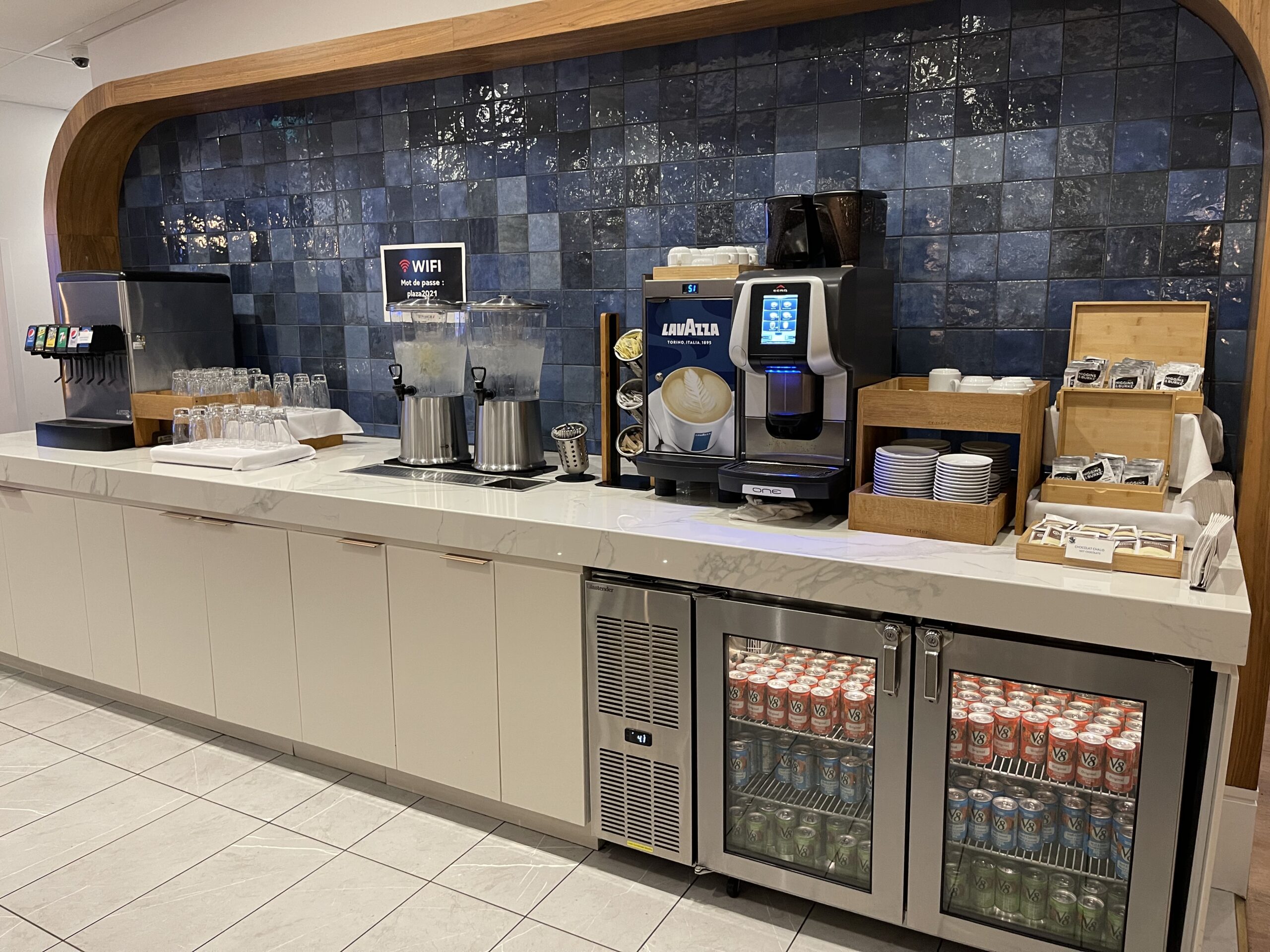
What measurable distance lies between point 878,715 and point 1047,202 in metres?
1.42

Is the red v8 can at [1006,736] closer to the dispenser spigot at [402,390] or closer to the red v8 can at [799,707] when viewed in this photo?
the red v8 can at [799,707]

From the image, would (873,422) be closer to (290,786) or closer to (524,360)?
(524,360)

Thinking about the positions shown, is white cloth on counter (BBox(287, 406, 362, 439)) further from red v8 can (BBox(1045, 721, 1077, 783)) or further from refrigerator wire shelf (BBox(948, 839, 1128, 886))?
red v8 can (BBox(1045, 721, 1077, 783))

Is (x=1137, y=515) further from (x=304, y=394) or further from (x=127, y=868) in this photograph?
(x=304, y=394)

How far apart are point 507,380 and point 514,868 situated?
1.44 m

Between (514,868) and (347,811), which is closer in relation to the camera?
(514,868)

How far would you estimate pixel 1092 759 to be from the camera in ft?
6.03

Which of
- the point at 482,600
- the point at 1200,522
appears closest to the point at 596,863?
the point at 482,600

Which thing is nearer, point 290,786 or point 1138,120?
point 1138,120

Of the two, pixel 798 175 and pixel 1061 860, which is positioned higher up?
pixel 798 175

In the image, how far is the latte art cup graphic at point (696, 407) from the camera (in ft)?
7.86

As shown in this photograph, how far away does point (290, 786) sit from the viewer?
2.85 metres

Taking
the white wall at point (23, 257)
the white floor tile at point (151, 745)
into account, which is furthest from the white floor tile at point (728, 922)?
the white wall at point (23, 257)

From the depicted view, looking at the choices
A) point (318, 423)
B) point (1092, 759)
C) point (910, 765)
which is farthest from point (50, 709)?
point (1092, 759)
